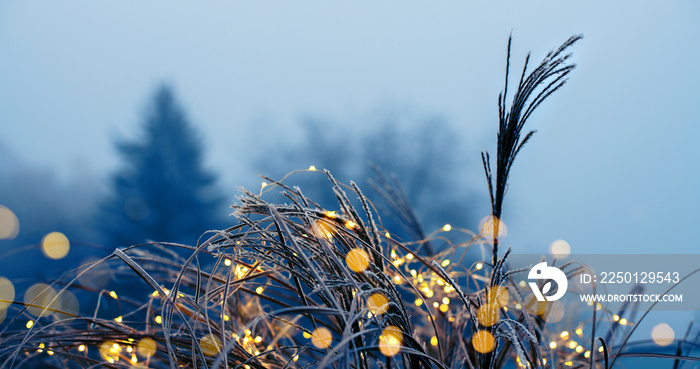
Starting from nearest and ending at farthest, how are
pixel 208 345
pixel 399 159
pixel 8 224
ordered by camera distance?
pixel 208 345 → pixel 8 224 → pixel 399 159

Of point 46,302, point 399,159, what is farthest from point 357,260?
point 399,159

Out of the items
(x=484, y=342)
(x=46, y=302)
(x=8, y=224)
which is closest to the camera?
(x=484, y=342)

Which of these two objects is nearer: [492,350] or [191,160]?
[492,350]

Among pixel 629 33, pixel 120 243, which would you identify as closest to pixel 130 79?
pixel 120 243

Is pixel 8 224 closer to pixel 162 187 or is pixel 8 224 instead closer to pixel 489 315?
pixel 162 187

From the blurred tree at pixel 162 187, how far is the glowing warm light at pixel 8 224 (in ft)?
4.14

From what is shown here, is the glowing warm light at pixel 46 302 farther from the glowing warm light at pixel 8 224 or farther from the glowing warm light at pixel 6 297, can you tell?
the glowing warm light at pixel 8 224

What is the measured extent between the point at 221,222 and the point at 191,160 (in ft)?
4.73

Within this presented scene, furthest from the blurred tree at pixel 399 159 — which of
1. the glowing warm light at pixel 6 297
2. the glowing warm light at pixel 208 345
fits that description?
the glowing warm light at pixel 208 345

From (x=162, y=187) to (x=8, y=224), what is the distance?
7.81 feet

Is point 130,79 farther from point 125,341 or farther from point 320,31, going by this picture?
point 125,341

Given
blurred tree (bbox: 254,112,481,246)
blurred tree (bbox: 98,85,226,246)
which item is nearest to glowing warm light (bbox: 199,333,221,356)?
blurred tree (bbox: 98,85,226,246)

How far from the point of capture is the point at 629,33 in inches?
989

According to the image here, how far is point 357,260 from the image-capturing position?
1.55 feet
